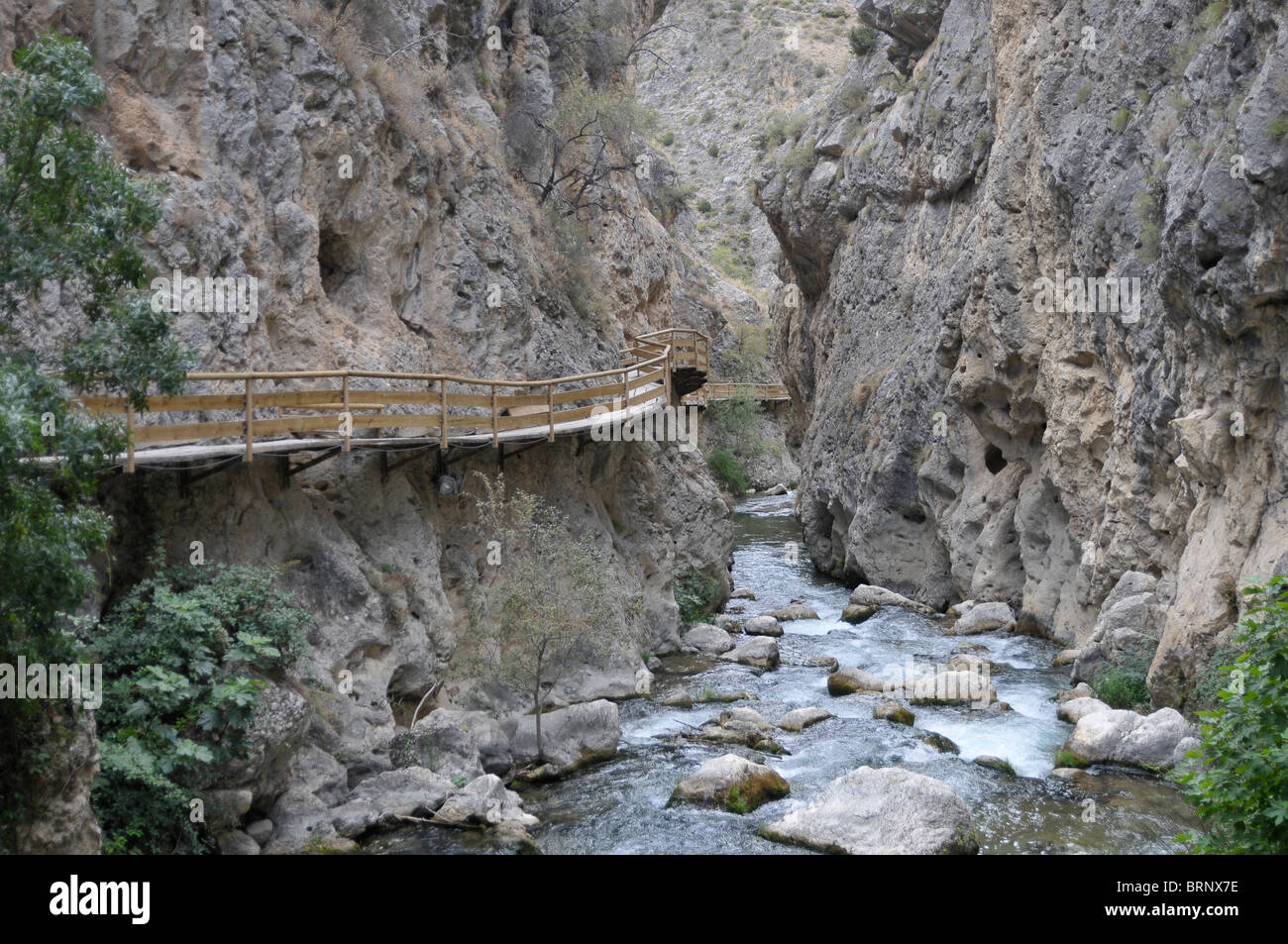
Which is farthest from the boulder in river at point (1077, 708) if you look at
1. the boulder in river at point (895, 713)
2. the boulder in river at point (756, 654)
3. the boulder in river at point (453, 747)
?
the boulder in river at point (453, 747)

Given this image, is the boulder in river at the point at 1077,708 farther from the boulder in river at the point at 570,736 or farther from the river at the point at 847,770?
the boulder in river at the point at 570,736

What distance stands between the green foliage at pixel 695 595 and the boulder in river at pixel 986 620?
623 cm

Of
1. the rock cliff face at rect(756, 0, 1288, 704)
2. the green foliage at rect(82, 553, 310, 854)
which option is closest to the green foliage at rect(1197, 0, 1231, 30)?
the rock cliff face at rect(756, 0, 1288, 704)

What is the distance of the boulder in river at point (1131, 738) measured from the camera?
49.8 feet

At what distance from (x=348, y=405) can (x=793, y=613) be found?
16.5 m

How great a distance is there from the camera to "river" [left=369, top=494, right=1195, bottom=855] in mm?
13070

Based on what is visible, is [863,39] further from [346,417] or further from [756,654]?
[346,417]

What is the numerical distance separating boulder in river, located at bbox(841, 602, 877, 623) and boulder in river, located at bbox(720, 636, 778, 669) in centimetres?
472

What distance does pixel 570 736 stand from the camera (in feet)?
54.1

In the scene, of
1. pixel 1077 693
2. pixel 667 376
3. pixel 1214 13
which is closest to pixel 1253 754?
pixel 1077 693
